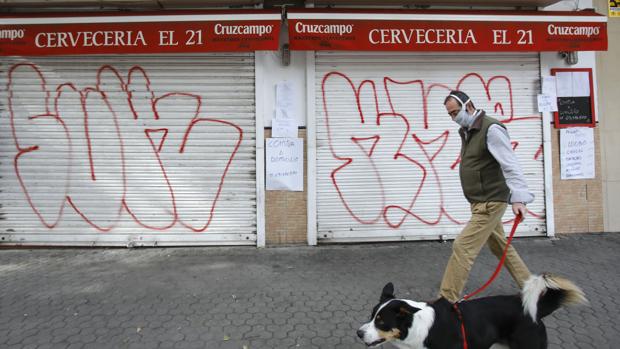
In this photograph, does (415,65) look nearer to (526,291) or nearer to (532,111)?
(532,111)

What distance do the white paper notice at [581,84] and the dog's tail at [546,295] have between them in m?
4.87

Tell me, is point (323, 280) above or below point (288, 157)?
below

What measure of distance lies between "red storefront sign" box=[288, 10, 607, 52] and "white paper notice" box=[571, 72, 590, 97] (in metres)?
0.49

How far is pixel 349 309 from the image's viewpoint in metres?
3.95

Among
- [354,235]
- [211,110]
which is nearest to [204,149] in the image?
[211,110]

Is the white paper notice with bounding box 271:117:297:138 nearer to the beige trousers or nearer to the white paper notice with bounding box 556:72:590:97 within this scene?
the beige trousers

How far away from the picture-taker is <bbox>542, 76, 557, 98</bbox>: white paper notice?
6.23m

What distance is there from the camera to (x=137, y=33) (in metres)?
5.57

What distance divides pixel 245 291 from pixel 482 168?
8.70ft

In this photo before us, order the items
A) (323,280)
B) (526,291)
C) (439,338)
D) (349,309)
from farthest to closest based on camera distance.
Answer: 1. (323,280)
2. (349,309)
3. (526,291)
4. (439,338)

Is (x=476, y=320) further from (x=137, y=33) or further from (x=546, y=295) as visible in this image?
(x=137, y=33)

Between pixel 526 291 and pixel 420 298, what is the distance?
1.75m

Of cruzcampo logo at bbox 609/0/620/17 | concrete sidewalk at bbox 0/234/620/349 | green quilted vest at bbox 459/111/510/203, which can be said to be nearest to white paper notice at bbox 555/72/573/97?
cruzcampo logo at bbox 609/0/620/17

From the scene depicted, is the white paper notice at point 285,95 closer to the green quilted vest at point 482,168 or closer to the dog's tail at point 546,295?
the green quilted vest at point 482,168
